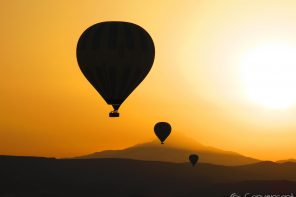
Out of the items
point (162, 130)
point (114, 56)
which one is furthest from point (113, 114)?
point (162, 130)

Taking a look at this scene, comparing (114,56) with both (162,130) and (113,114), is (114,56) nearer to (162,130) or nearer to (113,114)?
(113,114)

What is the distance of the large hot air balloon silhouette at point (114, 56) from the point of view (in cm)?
Result: 7012

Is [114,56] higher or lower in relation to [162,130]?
lower

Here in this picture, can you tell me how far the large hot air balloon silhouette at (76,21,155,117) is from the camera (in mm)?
70125

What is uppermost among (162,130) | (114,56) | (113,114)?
(162,130)

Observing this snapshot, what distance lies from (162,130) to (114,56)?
5039 centimetres

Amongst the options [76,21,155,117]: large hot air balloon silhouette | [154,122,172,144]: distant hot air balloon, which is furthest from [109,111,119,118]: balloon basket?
[154,122,172,144]: distant hot air balloon

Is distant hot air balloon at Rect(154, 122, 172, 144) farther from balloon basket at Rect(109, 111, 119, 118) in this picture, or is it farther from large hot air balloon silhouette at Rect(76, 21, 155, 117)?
balloon basket at Rect(109, 111, 119, 118)

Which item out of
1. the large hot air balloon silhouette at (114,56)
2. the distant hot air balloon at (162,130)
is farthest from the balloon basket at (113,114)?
the distant hot air balloon at (162,130)

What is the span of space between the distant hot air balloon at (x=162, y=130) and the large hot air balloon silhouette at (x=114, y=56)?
45943 millimetres

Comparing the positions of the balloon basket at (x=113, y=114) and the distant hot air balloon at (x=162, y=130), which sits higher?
the distant hot air balloon at (x=162, y=130)

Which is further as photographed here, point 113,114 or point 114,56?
point 114,56

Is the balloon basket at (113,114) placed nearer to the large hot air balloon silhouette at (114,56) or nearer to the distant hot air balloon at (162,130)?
the large hot air balloon silhouette at (114,56)

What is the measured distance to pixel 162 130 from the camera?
120 meters
